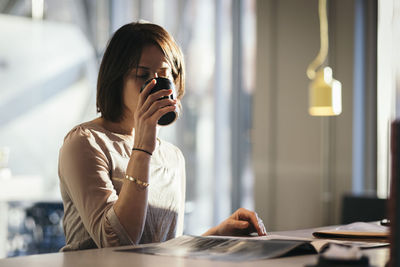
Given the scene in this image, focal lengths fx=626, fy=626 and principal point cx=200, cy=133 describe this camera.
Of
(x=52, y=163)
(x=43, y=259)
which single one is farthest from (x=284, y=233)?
(x=52, y=163)

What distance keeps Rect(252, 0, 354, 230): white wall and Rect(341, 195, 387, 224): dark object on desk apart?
2.30ft

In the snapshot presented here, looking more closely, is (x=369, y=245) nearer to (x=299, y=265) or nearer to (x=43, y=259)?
(x=299, y=265)

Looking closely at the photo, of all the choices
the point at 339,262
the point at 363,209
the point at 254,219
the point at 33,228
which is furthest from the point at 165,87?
the point at 33,228

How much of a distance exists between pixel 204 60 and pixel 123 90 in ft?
10.5

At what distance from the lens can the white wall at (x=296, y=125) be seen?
15.6 feet

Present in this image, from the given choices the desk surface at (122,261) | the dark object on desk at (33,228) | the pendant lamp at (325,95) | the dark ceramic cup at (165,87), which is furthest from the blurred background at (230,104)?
the desk surface at (122,261)

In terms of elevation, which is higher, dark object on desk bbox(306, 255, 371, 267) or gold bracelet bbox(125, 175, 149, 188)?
gold bracelet bbox(125, 175, 149, 188)

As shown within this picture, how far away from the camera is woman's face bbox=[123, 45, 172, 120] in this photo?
72.1 inches

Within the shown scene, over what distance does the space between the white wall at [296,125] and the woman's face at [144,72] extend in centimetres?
308

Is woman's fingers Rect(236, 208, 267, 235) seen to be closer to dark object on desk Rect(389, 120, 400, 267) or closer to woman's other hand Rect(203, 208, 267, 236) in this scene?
woman's other hand Rect(203, 208, 267, 236)

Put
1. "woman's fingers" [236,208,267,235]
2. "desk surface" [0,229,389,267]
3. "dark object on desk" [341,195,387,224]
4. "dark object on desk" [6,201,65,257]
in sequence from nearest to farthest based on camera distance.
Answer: "desk surface" [0,229,389,267] → "woman's fingers" [236,208,267,235] → "dark object on desk" [341,195,387,224] → "dark object on desk" [6,201,65,257]

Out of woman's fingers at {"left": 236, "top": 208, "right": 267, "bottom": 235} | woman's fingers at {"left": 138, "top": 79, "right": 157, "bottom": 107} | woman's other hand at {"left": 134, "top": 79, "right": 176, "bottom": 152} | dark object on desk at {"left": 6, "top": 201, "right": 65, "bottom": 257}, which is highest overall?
woman's fingers at {"left": 138, "top": 79, "right": 157, "bottom": 107}

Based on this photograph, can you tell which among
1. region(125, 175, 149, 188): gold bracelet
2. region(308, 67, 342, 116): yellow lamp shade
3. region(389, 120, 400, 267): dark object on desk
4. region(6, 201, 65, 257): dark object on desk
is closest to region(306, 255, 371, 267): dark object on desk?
region(389, 120, 400, 267): dark object on desk

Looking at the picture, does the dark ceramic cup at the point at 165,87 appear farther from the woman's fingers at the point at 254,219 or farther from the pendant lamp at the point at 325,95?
the pendant lamp at the point at 325,95
